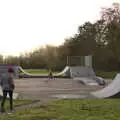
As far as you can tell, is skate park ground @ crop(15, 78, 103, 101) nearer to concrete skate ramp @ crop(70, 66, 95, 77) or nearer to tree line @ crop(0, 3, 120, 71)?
concrete skate ramp @ crop(70, 66, 95, 77)

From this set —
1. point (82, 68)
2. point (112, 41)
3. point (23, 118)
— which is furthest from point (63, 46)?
point (23, 118)

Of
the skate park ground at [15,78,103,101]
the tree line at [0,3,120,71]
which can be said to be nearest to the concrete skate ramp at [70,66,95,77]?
the tree line at [0,3,120,71]

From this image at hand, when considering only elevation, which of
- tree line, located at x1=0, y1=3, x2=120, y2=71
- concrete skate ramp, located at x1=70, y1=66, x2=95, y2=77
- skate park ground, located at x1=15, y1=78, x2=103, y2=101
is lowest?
skate park ground, located at x1=15, y1=78, x2=103, y2=101

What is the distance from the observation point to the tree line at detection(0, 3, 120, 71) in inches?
2810

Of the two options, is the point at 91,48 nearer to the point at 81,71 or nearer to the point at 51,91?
the point at 81,71

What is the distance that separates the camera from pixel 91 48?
3607 inches

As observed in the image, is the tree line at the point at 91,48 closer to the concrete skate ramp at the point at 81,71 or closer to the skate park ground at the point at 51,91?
the concrete skate ramp at the point at 81,71

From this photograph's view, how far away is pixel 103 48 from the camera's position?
8650 cm

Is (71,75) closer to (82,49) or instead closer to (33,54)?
(82,49)

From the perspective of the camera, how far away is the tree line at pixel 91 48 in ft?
234

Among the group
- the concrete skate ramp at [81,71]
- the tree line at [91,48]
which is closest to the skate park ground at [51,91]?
the concrete skate ramp at [81,71]

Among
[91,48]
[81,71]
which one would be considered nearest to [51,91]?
[81,71]

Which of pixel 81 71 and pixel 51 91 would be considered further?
pixel 81 71

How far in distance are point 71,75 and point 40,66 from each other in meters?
37.5
